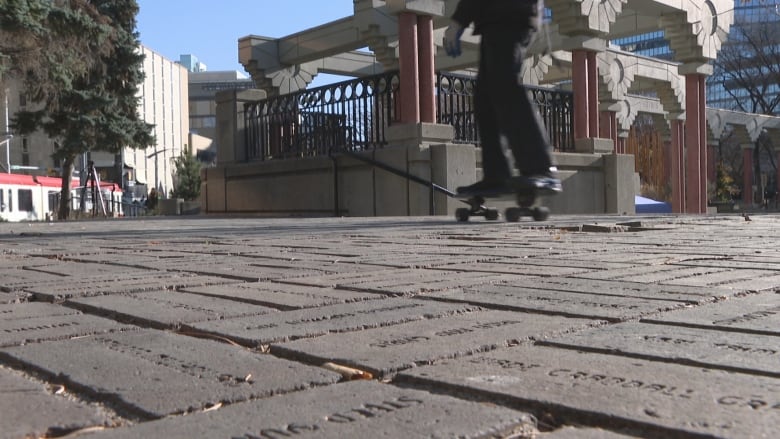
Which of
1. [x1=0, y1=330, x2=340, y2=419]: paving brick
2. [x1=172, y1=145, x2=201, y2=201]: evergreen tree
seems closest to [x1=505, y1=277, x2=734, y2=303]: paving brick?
[x1=0, y1=330, x2=340, y2=419]: paving brick

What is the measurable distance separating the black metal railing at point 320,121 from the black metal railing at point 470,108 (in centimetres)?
93

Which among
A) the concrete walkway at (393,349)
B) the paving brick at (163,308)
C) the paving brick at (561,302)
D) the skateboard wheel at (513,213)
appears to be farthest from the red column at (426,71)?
the paving brick at (163,308)

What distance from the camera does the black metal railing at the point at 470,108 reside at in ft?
47.1

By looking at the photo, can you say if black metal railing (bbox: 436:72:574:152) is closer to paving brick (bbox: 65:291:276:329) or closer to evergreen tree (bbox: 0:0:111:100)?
evergreen tree (bbox: 0:0:111:100)

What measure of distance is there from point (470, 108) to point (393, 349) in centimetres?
1316

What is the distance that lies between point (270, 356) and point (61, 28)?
19973 mm

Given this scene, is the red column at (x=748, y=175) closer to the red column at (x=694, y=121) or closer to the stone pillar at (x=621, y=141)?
the stone pillar at (x=621, y=141)

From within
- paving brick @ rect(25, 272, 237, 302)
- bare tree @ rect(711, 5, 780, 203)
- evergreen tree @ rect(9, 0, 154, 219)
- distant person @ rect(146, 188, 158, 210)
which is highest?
bare tree @ rect(711, 5, 780, 203)

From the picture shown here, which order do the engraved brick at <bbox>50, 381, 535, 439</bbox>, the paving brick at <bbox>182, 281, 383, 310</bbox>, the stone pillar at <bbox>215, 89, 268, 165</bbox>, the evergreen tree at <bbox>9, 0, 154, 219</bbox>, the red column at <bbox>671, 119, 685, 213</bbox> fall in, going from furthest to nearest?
the evergreen tree at <bbox>9, 0, 154, 219</bbox>
the red column at <bbox>671, 119, 685, 213</bbox>
the stone pillar at <bbox>215, 89, 268, 165</bbox>
the paving brick at <bbox>182, 281, 383, 310</bbox>
the engraved brick at <bbox>50, 381, 535, 439</bbox>

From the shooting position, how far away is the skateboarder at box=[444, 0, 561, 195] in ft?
12.4

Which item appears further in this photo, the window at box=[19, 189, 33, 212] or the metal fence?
the window at box=[19, 189, 33, 212]

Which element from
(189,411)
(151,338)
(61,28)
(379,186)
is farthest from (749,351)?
(61,28)

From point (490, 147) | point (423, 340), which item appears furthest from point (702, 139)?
point (423, 340)

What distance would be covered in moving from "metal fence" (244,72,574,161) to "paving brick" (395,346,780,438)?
12496 millimetres
